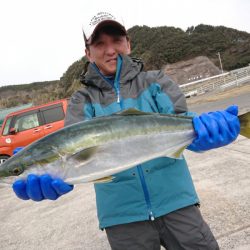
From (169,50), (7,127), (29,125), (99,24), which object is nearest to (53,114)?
(29,125)

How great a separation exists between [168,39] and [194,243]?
74.8 meters

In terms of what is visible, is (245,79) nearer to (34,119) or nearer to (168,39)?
(34,119)

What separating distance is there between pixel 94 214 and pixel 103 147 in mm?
3091

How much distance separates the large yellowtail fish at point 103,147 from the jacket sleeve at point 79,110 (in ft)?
1.26

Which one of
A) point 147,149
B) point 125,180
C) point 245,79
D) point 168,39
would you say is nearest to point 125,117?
point 147,149

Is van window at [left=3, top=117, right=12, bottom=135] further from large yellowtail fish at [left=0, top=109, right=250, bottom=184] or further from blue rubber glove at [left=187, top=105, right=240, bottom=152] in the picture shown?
blue rubber glove at [left=187, top=105, right=240, bottom=152]

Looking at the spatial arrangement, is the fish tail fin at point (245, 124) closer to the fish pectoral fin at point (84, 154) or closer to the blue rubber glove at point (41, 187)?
the fish pectoral fin at point (84, 154)

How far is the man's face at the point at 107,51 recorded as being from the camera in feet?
8.59

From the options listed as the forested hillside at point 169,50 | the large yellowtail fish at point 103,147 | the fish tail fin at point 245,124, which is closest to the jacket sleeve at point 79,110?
the large yellowtail fish at point 103,147

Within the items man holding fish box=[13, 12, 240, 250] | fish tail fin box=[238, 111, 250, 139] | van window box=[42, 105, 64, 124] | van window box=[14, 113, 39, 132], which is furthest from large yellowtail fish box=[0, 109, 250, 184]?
van window box=[14, 113, 39, 132]

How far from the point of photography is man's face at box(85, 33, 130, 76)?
262 centimetres

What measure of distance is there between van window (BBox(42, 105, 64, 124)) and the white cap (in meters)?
10.0

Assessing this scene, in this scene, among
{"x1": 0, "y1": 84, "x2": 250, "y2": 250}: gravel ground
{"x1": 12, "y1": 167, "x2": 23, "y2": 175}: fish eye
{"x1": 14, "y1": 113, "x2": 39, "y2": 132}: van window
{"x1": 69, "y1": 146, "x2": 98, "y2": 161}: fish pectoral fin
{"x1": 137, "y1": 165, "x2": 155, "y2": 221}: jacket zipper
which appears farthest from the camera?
{"x1": 14, "y1": 113, "x2": 39, "y2": 132}: van window

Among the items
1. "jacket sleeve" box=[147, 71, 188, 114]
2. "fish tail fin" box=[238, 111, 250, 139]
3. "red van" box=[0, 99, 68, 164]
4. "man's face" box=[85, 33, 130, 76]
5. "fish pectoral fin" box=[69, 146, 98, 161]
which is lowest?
"red van" box=[0, 99, 68, 164]
